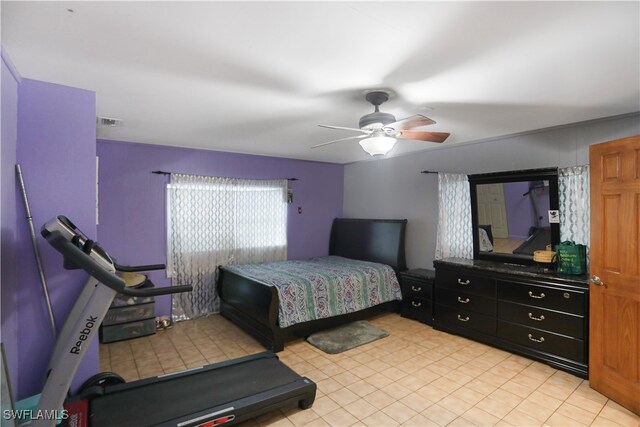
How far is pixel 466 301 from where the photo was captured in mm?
3766

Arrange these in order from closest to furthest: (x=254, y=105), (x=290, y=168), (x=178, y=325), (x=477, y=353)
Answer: (x=254, y=105), (x=477, y=353), (x=178, y=325), (x=290, y=168)

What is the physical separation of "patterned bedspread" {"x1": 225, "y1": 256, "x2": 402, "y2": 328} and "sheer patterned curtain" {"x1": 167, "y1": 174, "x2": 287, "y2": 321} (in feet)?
1.41

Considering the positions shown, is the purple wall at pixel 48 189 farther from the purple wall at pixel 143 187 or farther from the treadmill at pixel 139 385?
the purple wall at pixel 143 187

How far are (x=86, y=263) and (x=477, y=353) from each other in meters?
3.56

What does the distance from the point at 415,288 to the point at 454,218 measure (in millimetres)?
1084

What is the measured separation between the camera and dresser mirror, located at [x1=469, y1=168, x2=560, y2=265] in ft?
11.6

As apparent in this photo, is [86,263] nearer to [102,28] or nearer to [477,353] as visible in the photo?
[102,28]

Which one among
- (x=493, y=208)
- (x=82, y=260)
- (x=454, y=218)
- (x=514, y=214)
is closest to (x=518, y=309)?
(x=514, y=214)

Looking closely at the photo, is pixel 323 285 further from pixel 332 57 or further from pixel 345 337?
pixel 332 57

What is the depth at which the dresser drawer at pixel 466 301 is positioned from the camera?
11.6ft

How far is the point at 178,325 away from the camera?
14.1 feet

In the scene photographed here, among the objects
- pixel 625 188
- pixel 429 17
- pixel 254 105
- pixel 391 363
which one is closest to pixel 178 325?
pixel 391 363

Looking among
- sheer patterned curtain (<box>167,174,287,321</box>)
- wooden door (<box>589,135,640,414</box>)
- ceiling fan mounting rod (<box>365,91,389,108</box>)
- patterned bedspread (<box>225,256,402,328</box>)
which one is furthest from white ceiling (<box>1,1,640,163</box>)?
patterned bedspread (<box>225,256,402,328</box>)

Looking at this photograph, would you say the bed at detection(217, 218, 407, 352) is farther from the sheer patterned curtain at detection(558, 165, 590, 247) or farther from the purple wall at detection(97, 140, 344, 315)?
the sheer patterned curtain at detection(558, 165, 590, 247)
